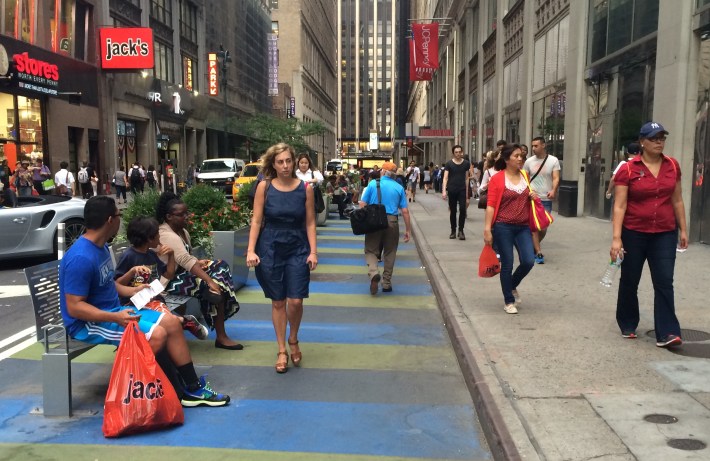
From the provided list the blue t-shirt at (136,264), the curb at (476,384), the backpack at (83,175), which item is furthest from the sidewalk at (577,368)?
the backpack at (83,175)

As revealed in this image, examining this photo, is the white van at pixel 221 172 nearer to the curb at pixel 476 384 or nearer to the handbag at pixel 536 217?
the curb at pixel 476 384

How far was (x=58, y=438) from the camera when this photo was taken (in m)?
3.80

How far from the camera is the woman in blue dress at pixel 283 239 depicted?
494 centimetres

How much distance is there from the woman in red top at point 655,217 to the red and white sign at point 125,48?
27937 millimetres

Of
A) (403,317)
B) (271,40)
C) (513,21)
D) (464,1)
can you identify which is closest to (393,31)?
(271,40)

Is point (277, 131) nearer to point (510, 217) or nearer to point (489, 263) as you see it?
point (510, 217)

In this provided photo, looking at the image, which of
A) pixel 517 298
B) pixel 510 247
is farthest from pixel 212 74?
pixel 510 247

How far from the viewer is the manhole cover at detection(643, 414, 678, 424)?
3.60 m

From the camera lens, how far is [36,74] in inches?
930

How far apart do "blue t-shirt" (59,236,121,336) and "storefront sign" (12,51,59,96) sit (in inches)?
859

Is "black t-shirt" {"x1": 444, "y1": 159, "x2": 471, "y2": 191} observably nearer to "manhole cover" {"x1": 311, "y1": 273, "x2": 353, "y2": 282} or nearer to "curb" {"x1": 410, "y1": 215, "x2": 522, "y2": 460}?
"manhole cover" {"x1": 311, "y1": 273, "x2": 353, "y2": 282}

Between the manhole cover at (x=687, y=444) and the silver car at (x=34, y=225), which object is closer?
the manhole cover at (x=687, y=444)

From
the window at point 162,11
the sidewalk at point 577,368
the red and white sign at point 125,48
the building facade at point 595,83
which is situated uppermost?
the window at point 162,11

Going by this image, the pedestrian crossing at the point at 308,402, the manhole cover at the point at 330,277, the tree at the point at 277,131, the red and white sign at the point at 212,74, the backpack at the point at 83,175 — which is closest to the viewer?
the pedestrian crossing at the point at 308,402
